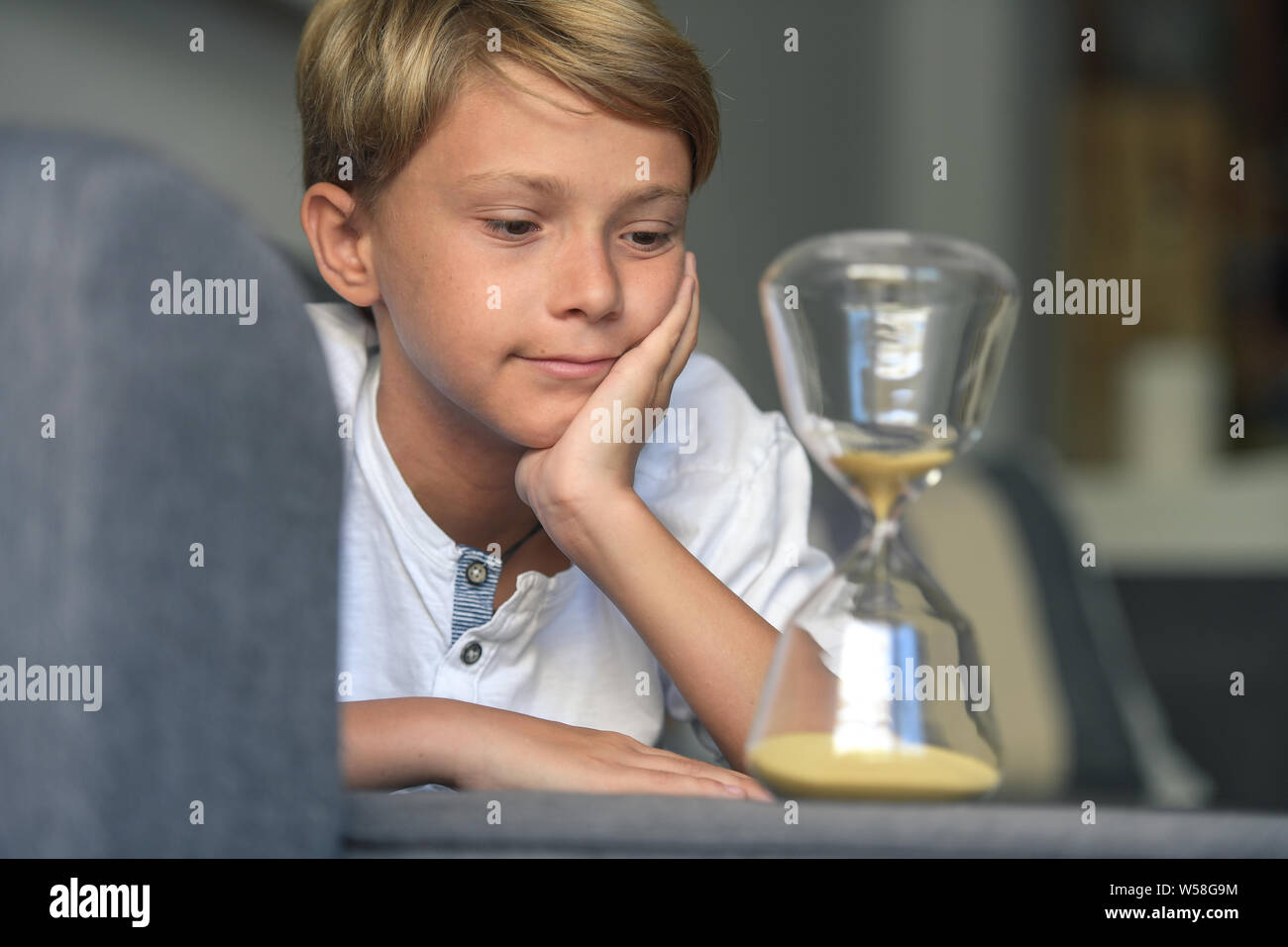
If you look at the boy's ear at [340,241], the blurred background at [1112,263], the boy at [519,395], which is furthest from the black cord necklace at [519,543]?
the blurred background at [1112,263]

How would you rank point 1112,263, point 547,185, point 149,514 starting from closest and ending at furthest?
point 149,514, point 547,185, point 1112,263

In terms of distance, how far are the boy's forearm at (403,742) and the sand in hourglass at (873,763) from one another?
12 cm

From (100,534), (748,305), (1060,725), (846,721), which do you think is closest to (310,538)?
(100,534)

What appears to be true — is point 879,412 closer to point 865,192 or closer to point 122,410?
point 122,410

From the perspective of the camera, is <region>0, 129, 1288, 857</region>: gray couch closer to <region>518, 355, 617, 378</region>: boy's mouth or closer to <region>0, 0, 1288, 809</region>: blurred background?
<region>518, 355, 617, 378</region>: boy's mouth

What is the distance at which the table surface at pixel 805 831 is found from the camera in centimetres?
41

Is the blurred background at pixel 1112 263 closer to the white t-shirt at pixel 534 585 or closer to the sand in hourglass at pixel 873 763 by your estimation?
the white t-shirt at pixel 534 585

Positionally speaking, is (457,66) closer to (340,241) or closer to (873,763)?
(340,241)

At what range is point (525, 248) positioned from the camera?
0.50 m

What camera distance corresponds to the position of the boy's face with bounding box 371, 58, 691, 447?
0.50 m

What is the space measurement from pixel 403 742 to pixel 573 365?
0.16 meters

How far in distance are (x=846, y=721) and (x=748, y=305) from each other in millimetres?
942

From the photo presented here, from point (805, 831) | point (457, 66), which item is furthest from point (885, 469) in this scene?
point (457, 66)
